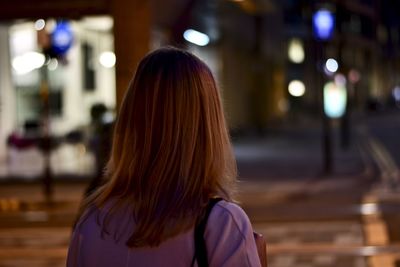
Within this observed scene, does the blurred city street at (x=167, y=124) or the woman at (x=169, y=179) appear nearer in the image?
the woman at (x=169, y=179)

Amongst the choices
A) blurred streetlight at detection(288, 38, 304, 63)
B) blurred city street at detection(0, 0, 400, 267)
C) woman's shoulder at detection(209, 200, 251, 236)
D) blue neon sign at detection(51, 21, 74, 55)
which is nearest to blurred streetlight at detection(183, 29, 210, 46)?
blurred city street at detection(0, 0, 400, 267)

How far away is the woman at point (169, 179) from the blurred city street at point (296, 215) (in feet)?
15.2

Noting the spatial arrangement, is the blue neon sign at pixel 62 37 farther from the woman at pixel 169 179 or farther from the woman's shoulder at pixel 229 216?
the woman's shoulder at pixel 229 216

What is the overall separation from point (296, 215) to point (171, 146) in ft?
38.7

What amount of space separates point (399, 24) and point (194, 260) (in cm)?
11165

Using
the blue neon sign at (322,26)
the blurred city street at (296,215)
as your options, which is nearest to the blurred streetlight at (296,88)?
the blurred city street at (296,215)

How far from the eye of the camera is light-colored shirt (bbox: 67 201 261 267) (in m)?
2.08

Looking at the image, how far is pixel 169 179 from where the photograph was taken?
218 centimetres

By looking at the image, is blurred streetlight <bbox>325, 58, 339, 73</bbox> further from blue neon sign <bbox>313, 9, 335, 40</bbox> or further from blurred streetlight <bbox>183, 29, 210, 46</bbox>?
blurred streetlight <bbox>183, 29, 210, 46</bbox>

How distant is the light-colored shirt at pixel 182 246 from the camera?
208 cm

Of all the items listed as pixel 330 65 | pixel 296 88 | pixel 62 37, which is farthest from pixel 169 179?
pixel 296 88

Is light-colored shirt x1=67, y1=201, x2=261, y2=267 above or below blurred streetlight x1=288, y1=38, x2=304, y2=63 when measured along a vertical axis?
below

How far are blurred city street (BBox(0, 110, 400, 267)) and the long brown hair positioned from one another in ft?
15.2

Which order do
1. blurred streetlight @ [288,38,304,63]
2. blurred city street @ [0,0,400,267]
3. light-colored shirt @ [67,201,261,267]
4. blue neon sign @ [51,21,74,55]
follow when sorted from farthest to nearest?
blurred streetlight @ [288,38,304,63], blue neon sign @ [51,21,74,55], blurred city street @ [0,0,400,267], light-colored shirt @ [67,201,261,267]
